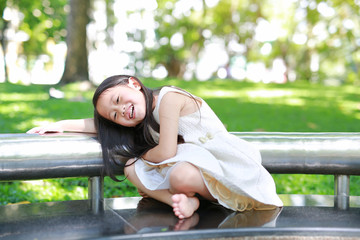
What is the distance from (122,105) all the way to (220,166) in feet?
2.09

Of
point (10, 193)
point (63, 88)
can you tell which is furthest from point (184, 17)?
point (10, 193)

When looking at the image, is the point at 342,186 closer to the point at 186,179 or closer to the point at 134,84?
the point at 186,179

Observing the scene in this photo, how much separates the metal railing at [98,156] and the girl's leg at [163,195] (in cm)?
17

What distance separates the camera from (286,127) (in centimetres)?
558

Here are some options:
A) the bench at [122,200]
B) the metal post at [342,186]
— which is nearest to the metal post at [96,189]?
the bench at [122,200]

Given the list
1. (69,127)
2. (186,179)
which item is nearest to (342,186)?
(186,179)

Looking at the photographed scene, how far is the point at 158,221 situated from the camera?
6.97 ft

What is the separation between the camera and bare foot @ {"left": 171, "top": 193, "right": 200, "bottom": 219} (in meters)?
2.18

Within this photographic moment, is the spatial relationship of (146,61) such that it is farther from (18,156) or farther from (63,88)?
(18,156)

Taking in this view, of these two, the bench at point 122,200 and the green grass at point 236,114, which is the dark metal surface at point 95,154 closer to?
the bench at point 122,200

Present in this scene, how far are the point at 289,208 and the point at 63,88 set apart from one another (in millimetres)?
7196

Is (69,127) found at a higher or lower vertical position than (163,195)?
higher

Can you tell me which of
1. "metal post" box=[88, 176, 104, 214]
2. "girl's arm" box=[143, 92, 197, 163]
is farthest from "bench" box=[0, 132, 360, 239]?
"girl's arm" box=[143, 92, 197, 163]

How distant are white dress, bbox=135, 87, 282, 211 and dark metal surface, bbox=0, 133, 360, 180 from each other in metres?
0.19
